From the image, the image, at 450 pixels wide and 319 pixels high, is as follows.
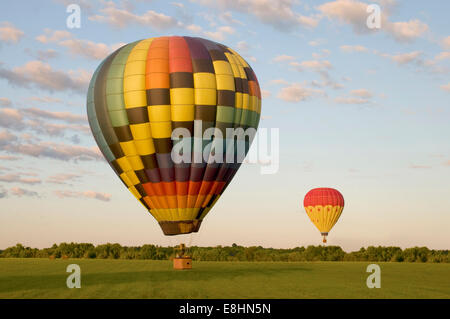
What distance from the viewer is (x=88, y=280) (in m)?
27.5

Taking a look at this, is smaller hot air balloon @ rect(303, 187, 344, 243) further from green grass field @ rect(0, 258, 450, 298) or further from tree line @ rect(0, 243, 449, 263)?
green grass field @ rect(0, 258, 450, 298)

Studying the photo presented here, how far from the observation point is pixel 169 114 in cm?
3019

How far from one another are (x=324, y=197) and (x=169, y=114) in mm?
32796

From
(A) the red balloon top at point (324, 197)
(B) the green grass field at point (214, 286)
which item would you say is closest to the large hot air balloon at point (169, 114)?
(B) the green grass field at point (214, 286)

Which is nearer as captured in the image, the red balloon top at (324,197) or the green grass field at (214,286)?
the green grass field at (214,286)

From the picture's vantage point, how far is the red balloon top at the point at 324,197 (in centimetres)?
5916

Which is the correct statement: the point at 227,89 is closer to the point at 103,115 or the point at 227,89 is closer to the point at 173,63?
the point at 173,63

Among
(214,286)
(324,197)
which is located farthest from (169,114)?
(324,197)

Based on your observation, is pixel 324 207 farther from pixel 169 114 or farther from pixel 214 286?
pixel 214 286

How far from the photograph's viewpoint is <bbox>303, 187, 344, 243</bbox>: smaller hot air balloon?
2328 inches

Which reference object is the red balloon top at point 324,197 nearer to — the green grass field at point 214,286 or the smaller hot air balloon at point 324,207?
the smaller hot air balloon at point 324,207

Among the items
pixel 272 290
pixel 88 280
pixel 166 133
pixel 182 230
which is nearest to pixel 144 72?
pixel 166 133

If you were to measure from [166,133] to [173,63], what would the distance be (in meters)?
3.92

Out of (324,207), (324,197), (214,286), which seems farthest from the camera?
(324,197)
